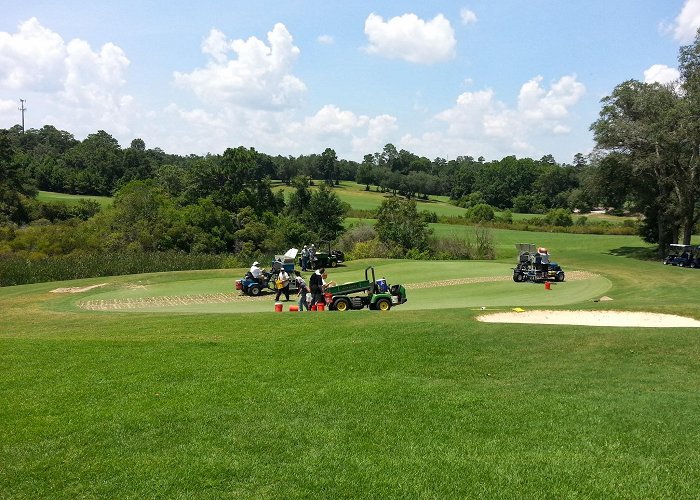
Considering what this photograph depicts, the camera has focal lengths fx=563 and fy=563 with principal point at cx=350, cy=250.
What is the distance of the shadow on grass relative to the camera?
47.3 metres

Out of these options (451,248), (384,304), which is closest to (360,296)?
(384,304)

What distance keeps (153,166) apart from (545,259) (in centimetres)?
10512

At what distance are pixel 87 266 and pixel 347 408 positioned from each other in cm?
3050

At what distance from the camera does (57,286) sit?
92.9 feet

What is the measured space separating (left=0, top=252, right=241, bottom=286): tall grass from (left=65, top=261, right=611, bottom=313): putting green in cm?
546

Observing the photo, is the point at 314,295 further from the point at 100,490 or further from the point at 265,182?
the point at 265,182

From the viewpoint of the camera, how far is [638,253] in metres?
50.8

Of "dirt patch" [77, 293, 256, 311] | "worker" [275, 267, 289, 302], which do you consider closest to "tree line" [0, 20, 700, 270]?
"dirt patch" [77, 293, 256, 311]

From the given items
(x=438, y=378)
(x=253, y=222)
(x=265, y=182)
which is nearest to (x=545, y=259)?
(x=438, y=378)

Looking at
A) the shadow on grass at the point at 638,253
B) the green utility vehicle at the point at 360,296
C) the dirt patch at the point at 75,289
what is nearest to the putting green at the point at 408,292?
the dirt patch at the point at 75,289

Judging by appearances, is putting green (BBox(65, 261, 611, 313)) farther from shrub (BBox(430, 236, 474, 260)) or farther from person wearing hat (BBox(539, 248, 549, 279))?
shrub (BBox(430, 236, 474, 260))

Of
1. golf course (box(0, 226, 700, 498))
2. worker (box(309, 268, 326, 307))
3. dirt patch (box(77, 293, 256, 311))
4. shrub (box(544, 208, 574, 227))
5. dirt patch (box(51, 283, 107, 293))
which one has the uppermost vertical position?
shrub (box(544, 208, 574, 227))

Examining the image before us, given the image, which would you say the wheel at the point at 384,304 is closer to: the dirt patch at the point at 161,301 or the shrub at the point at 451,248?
the dirt patch at the point at 161,301

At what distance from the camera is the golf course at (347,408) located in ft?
20.5
